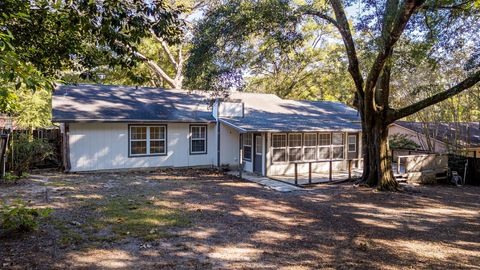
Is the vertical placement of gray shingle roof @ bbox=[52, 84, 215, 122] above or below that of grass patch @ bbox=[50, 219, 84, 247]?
above

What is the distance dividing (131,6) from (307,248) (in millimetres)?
4913

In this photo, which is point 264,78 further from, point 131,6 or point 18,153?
point 131,6

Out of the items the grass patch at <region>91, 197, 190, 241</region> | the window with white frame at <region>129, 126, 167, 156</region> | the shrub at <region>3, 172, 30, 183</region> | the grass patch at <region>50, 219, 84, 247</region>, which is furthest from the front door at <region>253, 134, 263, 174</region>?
the grass patch at <region>50, 219, 84, 247</region>

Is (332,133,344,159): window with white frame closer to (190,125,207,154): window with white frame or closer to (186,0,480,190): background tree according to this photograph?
(186,0,480,190): background tree

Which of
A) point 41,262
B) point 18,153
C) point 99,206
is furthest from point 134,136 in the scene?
point 41,262

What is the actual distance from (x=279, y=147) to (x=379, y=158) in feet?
14.0

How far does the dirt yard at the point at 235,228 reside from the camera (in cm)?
498

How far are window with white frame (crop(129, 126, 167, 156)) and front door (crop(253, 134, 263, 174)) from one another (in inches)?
163

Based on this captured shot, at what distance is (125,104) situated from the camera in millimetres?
15289

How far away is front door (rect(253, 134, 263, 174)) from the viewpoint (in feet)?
47.6

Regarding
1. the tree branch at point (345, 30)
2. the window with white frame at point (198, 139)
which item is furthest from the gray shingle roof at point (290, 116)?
the tree branch at point (345, 30)

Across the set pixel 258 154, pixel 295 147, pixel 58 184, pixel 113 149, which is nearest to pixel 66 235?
pixel 58 184

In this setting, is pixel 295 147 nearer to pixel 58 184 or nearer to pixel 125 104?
pixel 125 104

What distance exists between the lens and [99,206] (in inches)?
318
